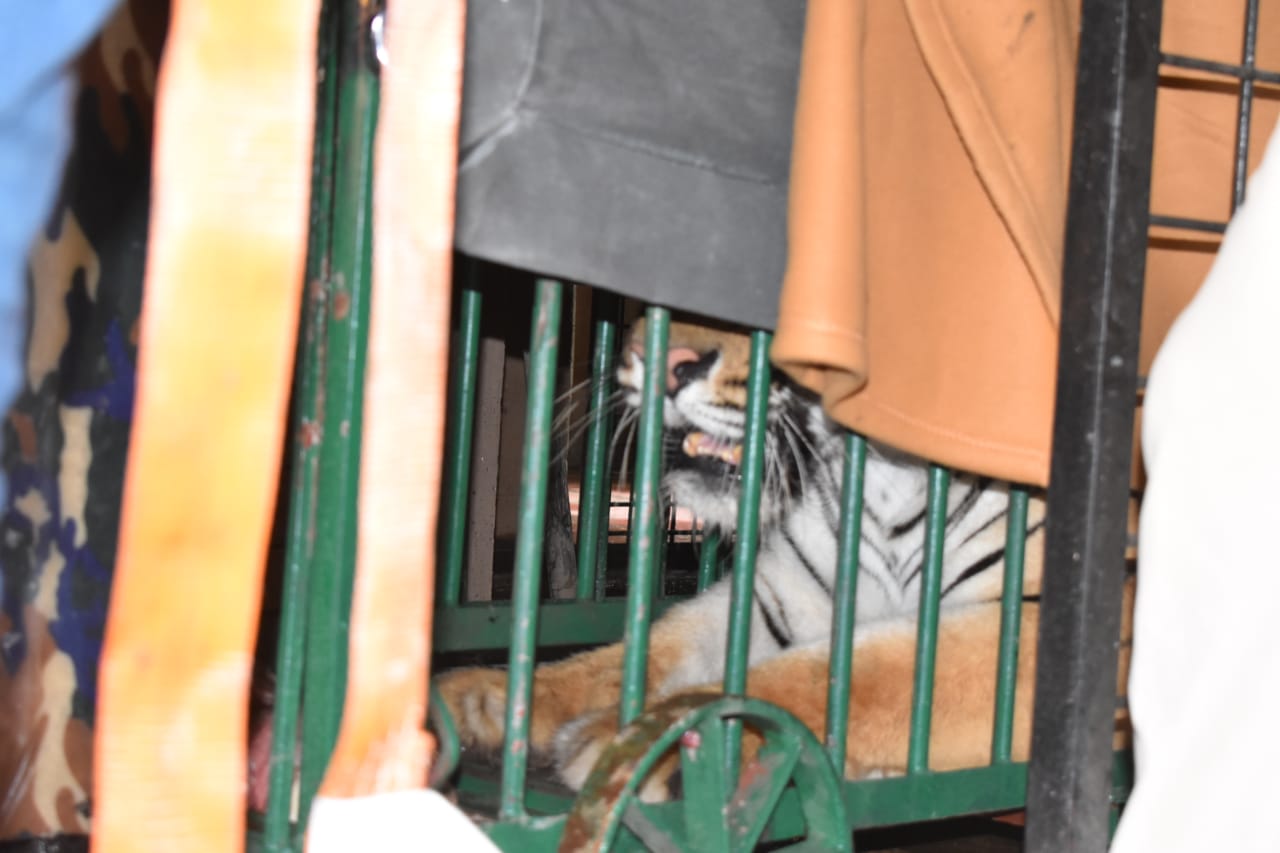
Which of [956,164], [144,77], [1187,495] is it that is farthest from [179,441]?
[956,164]

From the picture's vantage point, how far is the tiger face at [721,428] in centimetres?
165

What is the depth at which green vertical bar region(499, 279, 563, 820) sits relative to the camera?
939 mm

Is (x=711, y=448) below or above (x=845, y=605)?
above

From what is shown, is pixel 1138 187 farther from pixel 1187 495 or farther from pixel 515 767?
pixel 515 767

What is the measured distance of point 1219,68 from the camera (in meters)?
0.99

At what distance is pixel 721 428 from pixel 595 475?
0.32m

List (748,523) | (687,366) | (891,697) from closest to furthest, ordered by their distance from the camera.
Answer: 1. (748,523)
2. (891,697)
3. (687,366)

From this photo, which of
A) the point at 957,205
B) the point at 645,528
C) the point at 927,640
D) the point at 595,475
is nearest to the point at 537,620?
the point at 645,528

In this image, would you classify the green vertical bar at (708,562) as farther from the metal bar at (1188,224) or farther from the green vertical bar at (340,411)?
the green vertical bar at (340,411)

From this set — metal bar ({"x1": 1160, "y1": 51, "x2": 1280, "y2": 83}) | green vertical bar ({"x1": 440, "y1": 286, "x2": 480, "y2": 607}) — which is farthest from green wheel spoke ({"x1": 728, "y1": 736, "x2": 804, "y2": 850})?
green vertical bar ({"x1": 440, "y1": 286, "x2": 480, "y2": 607})

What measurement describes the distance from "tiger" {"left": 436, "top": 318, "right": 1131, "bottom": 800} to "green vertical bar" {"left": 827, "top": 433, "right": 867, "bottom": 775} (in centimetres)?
10

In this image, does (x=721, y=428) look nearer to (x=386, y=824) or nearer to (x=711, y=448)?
(x=711, y=448)

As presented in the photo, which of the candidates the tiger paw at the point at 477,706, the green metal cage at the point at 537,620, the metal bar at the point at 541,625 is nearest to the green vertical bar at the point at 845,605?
the green metal cage at the point at 537,620

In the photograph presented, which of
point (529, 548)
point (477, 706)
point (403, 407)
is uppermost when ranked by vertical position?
point (403, 407)
